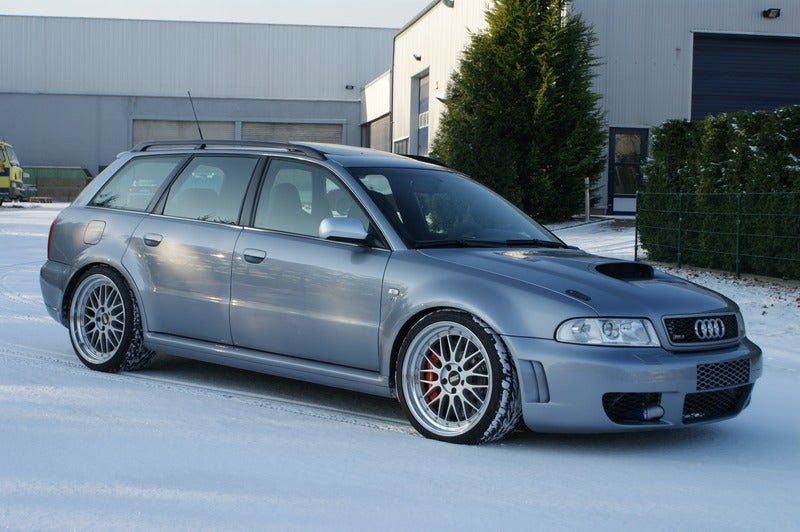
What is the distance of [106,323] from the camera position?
7465 mm

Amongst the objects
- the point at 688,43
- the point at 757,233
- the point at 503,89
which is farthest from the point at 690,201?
the point at 688,43

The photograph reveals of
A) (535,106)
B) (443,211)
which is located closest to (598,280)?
(443,211)

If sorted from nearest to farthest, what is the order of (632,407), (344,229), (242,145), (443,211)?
(632,407)
(344,229)
(443,211)
(242,145)

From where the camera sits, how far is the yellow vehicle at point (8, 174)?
42.2 m

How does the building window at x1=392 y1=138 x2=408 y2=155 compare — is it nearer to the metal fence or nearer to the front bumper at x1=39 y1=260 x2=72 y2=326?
the metal fence

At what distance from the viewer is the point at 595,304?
17.7ft

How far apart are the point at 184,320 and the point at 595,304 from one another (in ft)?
9.24

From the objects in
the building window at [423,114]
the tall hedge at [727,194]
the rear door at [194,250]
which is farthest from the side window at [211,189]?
the building window at [423,114]

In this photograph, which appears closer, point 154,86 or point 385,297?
point 385,297

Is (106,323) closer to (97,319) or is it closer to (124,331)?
(97,319)

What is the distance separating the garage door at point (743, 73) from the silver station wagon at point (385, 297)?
23548 millimetres

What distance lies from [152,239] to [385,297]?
2061 millimetres

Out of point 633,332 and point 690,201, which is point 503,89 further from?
point 633,332

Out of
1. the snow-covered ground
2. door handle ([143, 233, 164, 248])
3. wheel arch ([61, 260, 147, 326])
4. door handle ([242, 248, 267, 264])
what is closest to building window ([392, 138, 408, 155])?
wheel arch ([61, 260, 147, 326])
